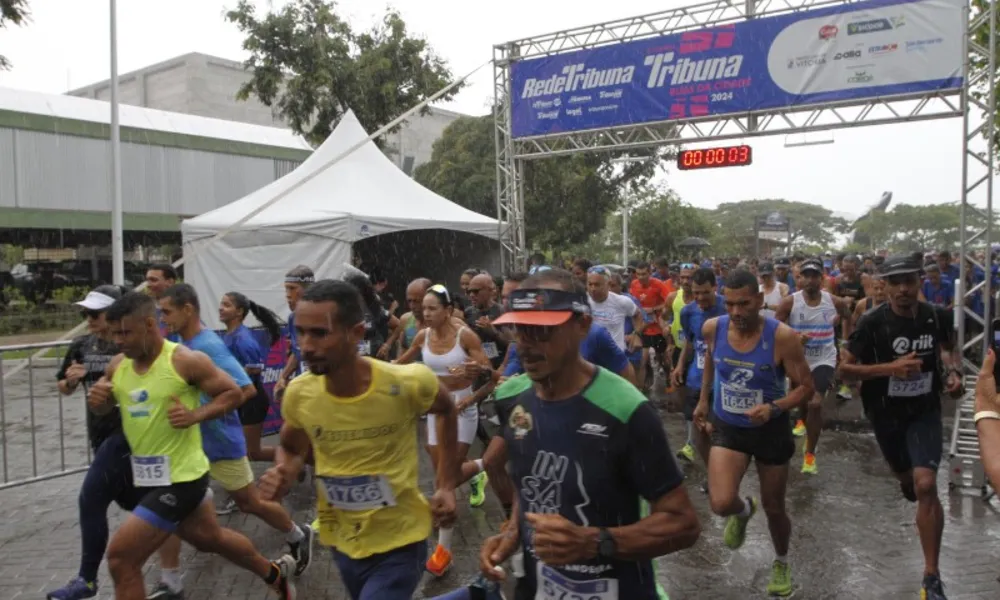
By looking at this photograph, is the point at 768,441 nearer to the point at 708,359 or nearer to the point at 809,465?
the point at 708,359

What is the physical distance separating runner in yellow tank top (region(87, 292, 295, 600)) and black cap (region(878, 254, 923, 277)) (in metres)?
3.75

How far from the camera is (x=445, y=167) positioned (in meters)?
37.8

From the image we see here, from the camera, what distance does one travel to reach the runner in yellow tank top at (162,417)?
13.0 ft

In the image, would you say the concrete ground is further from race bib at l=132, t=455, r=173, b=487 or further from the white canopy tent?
the white canopy tent

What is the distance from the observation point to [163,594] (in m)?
4.70

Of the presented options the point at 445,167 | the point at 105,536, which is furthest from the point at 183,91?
the point at 105,536

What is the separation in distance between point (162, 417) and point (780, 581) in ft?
11.6

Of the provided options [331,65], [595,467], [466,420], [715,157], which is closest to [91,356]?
[466,420]

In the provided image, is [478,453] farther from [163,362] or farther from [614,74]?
[614,74]

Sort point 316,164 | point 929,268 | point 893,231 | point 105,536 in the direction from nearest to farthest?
point 105,536 < point 929,268 < point 316,164 < point 893,231

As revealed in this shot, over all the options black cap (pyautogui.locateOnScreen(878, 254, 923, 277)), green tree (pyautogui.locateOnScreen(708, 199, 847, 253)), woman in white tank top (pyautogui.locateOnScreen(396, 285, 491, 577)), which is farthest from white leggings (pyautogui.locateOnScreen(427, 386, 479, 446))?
green tree (pyautogui.locateOnScreen(708, 199, 847, 253))

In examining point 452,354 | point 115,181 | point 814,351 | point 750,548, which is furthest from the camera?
point 115,181

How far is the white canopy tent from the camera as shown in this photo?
1334cm

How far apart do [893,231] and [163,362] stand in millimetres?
98996
